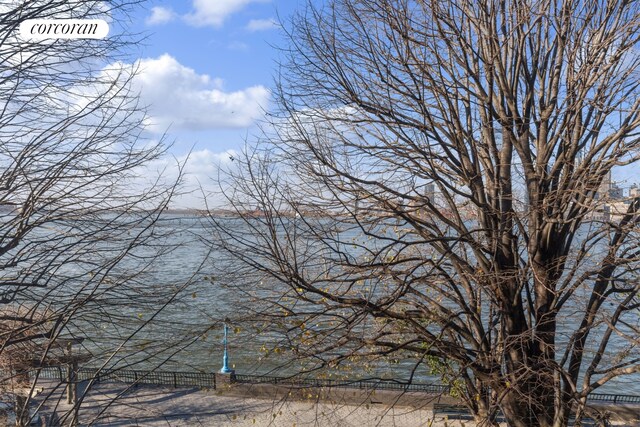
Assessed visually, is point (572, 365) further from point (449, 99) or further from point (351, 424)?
point (351, 424)

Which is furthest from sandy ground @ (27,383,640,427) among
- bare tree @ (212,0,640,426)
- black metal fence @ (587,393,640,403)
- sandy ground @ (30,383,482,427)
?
bare tree @ (212,0,640,426)

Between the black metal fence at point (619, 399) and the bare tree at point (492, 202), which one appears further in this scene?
the black metal fence at point (619, 399)

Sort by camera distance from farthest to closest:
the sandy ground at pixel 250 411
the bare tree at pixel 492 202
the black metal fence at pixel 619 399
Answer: the black metal fence at pixel 619 399, the sandy ground at pixel 250 411, the bare tree at pixel 492 202

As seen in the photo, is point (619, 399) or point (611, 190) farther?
point (619, 399)

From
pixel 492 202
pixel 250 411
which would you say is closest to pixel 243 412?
pixel 250 411

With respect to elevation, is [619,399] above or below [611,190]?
below

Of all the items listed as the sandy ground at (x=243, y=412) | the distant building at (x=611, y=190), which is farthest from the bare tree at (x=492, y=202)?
the sandy ground at (x=243, y=412)

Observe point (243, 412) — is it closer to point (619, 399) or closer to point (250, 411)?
point (250, 411)

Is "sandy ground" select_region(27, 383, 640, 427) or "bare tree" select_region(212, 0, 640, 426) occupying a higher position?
"bare tree" select_region(212, 0, 640, 426)

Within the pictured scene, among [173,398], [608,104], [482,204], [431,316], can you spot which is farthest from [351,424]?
[608,104]

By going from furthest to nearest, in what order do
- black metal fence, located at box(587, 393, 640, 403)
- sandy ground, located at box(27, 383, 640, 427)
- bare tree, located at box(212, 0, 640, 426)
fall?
black metal fence, located at box(587, 393, 640, 403), sandy ground, located at box(27, 383, 640, 427), bare tree, located at box(212, 0, 640, 426)

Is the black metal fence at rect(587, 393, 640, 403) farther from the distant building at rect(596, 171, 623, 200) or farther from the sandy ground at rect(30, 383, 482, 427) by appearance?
the distant building at rect(596, 171, 623, 200)

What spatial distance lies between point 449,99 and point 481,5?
4.23 ft

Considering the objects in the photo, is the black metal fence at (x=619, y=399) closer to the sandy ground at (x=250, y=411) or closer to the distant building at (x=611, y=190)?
the sandy ground at (x=250, y=411)
